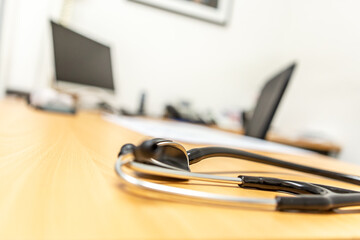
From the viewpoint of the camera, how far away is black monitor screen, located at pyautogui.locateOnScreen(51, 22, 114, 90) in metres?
1.34

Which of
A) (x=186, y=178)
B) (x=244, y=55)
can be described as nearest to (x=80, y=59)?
(x=186, y=178)

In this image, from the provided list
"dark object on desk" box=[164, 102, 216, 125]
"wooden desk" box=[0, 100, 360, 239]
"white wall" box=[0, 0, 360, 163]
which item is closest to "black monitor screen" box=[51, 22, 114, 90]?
"white wall" box=[0, 0, 360, 163]

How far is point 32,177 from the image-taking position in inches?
9.0

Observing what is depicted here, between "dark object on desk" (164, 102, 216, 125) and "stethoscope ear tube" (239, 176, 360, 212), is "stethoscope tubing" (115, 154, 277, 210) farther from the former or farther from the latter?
"dark object on desk" (164, 102, 216, 125)

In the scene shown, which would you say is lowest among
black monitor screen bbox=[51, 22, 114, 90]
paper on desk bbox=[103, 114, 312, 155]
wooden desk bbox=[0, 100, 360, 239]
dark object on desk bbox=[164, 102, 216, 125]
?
dark object on desk bbox=[164, 102, 216, 125]

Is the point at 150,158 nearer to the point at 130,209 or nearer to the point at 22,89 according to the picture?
the point at 130,209

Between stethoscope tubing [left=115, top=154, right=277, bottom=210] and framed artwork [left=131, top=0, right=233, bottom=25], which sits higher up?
framed artwork [left=131, top=0, right=233, bottom=25]

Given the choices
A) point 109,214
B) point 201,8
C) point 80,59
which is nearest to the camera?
point 109,214

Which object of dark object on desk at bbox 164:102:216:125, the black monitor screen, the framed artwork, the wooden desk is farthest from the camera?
the framed artwork

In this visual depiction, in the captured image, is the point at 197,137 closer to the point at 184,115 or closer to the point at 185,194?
the point at 185,194

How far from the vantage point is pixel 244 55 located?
2.35 m

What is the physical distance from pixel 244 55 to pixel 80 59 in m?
1.47

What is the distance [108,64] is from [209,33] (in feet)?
3.17

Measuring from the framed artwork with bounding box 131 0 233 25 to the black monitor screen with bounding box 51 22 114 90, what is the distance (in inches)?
25.4
